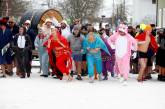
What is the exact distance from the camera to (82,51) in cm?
1484

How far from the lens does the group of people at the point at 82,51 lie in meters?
14.4

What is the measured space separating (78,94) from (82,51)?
123 inches

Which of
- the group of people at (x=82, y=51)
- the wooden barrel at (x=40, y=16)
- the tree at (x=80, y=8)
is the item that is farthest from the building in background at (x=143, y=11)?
the group of people at (x=82, y=51)

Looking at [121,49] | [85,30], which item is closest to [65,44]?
[85,30]

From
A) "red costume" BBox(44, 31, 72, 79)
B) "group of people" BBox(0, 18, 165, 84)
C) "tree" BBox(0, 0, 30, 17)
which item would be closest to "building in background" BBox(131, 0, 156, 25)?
"tree" BBox(0, 0, 30, 17)

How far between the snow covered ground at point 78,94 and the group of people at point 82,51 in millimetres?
447

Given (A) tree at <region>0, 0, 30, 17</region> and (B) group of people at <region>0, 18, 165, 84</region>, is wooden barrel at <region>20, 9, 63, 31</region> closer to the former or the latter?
(B) group of people at <region>0, 18, 165, 84</region>

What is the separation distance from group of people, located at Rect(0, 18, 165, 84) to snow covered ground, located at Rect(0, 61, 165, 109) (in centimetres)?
45

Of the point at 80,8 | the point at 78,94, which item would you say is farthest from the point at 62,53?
the point at 80,8

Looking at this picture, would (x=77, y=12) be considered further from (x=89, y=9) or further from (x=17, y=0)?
(x=17, y=0)

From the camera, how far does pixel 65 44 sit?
14.9 meters

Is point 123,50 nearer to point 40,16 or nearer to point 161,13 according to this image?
point 40,16

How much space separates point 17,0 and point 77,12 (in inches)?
468

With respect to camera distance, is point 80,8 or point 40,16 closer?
point 40,16
